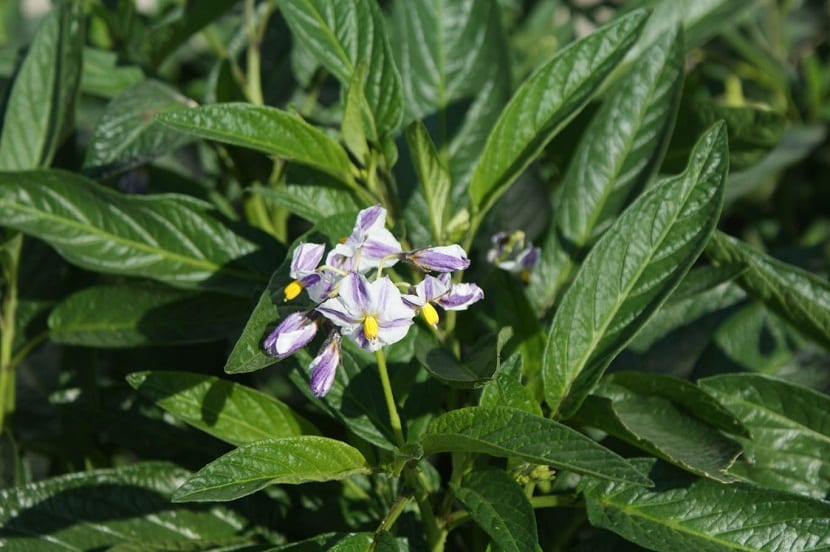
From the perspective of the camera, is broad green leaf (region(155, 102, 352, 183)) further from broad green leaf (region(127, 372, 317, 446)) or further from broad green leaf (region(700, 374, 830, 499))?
broad green leaf (region(700, 374, 830, 499))

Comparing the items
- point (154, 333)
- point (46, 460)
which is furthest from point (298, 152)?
point (46, 460)

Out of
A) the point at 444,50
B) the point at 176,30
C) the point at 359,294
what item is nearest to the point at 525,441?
the point at 359,294

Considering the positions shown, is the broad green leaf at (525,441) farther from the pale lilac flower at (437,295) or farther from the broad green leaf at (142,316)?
the broad green leaf at (142,316)

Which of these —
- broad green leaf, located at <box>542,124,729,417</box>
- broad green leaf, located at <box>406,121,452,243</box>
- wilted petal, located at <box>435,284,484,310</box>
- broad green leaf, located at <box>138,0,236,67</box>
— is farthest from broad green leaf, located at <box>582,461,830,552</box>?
broad green leaf, located at <box>138,0,236,67</box>

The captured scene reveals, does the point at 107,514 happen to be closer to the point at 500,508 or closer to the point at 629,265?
the point at 500,508

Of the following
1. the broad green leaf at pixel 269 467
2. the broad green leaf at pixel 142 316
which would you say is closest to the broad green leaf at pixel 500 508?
the broad green leaf at pixel 269 467

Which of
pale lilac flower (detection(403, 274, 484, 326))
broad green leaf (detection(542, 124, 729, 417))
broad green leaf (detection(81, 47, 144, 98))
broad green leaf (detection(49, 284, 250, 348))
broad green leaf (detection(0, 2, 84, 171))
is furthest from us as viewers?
broad green leaf (detection(81, 47, 144, 98))

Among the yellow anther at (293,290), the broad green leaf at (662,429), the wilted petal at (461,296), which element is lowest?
the broad green leaf at (662,429)
